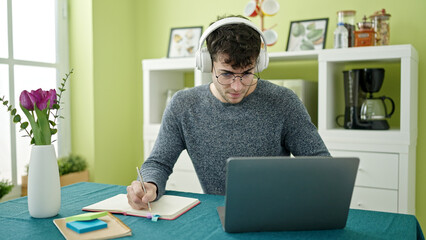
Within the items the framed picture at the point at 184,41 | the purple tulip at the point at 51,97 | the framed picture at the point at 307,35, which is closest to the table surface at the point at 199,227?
the purple tulip at the point at 51,97

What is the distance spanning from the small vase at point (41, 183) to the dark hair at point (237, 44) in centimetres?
66

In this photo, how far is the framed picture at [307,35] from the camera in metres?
2.62

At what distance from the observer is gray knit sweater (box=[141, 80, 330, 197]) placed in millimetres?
1602

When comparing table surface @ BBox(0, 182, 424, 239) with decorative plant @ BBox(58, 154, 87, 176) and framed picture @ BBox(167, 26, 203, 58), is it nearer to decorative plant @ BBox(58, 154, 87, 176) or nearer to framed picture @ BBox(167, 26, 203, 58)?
decorative plant @ BBox(58, 154, 87, 176)

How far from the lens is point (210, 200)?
1.32 metres

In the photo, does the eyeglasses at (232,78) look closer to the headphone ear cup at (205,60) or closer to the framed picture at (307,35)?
the headphone ear cup at (205,60)

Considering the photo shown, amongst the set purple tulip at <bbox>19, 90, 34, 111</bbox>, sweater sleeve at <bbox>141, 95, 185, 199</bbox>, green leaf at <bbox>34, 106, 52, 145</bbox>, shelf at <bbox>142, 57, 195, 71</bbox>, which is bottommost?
sweater sleeve at <bbox>141, 95, 185, 199</bbox>

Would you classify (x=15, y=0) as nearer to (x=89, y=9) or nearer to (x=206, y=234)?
(x=89, y=9)

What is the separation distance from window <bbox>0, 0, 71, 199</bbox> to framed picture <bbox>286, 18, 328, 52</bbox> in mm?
1668

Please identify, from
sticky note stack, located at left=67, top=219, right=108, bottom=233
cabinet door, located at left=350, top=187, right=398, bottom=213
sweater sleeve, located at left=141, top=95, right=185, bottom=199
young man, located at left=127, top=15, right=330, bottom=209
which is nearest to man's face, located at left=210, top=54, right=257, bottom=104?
young man, located at left=127, top=15, right=330, bottom=209

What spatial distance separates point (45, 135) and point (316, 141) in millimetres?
927

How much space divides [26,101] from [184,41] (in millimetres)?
2022

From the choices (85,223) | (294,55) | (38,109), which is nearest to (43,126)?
(38,109)

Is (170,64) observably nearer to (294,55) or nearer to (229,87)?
(294,55)
